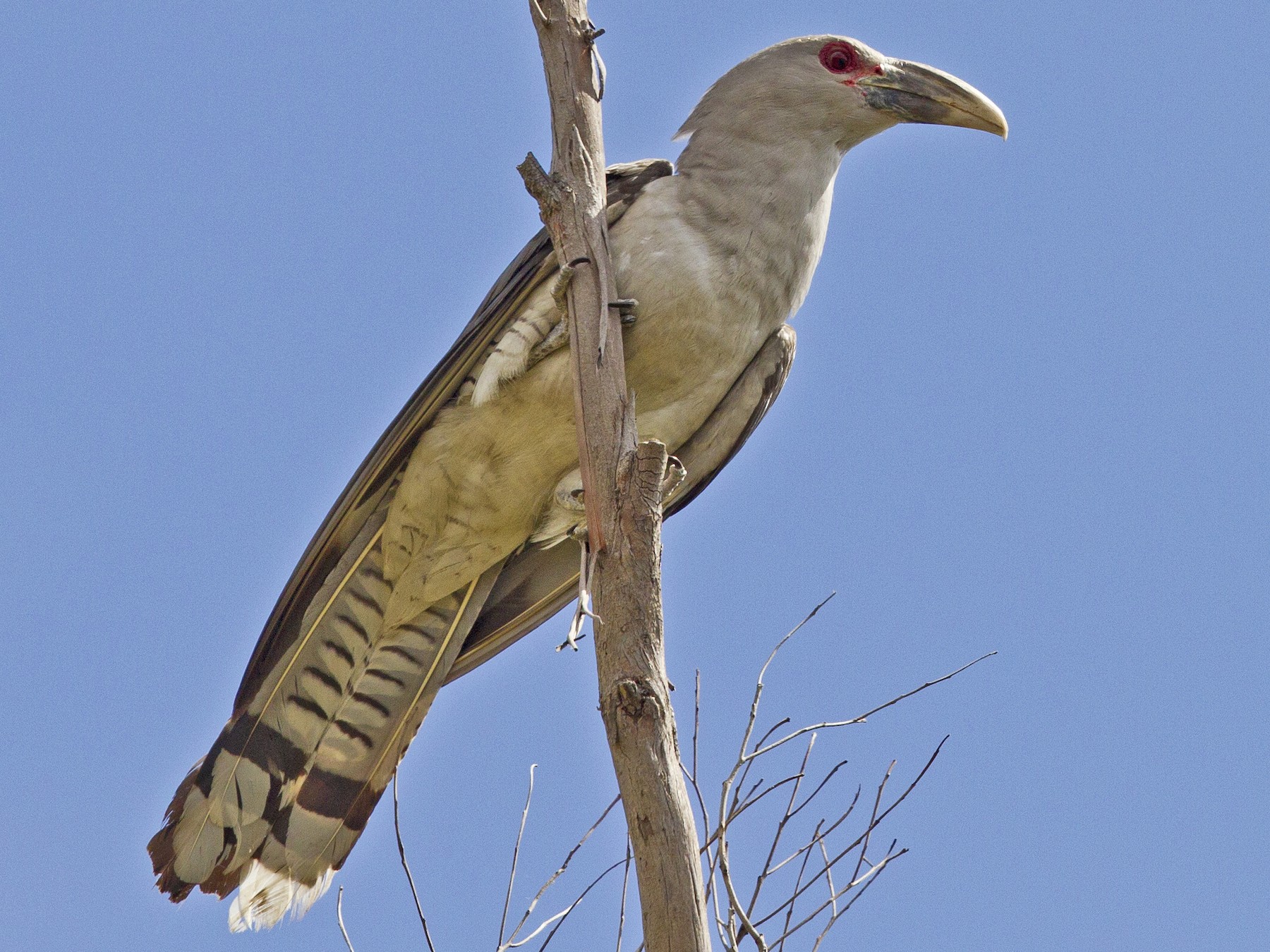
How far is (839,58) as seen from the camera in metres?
4.85

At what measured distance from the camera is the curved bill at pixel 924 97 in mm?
4770

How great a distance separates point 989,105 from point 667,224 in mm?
1279

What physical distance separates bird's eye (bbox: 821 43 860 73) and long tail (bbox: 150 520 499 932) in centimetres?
223

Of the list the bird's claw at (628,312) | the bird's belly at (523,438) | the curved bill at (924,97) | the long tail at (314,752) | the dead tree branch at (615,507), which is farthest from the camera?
the curved bill at (924,97)

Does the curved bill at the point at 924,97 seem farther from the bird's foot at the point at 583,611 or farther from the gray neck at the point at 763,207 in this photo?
the bird's foot at the point at 583,611

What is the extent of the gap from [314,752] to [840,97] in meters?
2.99

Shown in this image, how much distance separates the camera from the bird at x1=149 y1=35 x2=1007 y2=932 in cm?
447

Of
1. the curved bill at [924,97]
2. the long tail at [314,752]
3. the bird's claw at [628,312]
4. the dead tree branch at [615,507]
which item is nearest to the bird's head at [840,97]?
the curved bill at [924,97]

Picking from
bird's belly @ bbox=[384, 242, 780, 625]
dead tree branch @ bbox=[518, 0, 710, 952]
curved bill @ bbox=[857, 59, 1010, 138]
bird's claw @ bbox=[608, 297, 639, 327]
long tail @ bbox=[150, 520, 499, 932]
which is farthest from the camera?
curved bill @ bbox=[857, 59, 1010, 138]

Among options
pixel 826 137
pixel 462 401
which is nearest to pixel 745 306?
pixel 826 137

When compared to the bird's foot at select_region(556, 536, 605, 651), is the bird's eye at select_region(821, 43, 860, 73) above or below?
above

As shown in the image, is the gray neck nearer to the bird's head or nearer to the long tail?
the bird's head

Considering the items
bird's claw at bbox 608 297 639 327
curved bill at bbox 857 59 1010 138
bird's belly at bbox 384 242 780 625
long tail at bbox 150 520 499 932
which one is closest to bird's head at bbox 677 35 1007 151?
curved bill at bbox 857 59 1010 138

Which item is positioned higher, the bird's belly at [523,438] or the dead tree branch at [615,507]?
the bird's belly at [523,438]
